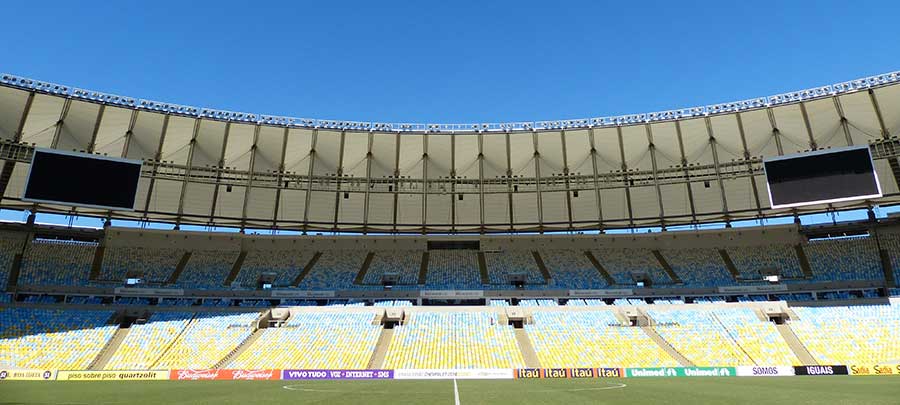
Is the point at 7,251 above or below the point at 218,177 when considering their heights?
below

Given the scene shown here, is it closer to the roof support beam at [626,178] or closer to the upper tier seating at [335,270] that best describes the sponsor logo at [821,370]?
the roof support beam at [626,178]

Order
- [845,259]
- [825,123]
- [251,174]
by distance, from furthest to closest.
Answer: [251,174] < [845,259] < [825,123]

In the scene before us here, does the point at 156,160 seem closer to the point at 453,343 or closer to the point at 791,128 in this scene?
the point at 453,343

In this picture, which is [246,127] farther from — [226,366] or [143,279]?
[226,366]

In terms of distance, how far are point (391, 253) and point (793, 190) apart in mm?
32189

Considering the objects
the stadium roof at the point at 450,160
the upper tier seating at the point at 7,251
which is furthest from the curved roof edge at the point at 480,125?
the upper tier seating at the point at 7,251

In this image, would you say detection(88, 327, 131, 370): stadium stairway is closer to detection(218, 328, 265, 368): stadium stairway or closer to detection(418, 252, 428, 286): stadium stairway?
detection(218, 328, 265, 368): stadium stairway

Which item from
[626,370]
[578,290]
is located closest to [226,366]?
[626,370]

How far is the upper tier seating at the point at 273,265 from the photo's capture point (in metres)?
43.9

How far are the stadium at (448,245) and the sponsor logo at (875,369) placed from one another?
10 cm

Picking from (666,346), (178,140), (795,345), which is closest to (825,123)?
(795,345)

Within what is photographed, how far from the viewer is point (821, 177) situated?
3678 cm

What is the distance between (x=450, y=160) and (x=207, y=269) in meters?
22.5

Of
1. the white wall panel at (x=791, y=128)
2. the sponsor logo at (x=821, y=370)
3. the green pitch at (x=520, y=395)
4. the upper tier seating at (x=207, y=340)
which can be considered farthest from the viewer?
the white wall panel at (x=791, y=128)
